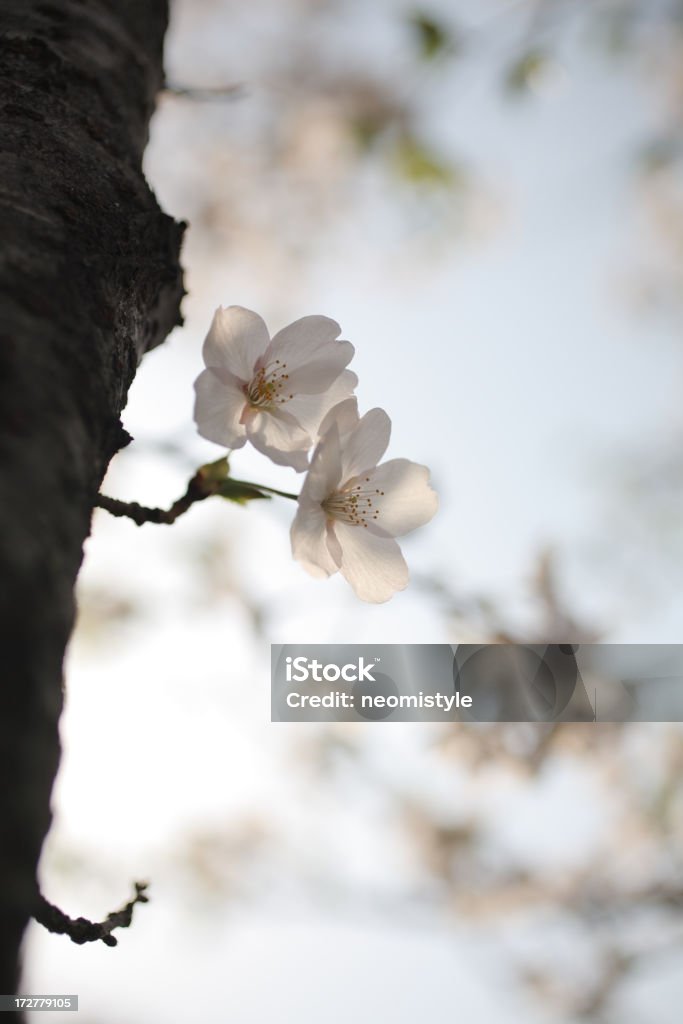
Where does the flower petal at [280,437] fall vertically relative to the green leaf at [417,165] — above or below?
below

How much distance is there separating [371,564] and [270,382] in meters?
0.23

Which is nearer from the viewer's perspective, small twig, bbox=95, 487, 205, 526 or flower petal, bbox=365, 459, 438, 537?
small twig, bbox=95, 487, 205, 526

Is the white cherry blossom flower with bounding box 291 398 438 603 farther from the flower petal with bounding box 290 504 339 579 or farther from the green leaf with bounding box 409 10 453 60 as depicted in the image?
the green leaf with bounding box 409 10 453 60

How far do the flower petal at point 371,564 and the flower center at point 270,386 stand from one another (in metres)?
0.16

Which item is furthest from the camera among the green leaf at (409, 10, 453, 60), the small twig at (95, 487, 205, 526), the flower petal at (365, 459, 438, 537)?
the green leaf at (409, 10, 453, 60)

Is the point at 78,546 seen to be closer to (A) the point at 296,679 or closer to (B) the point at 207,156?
(A) the point at 296,679

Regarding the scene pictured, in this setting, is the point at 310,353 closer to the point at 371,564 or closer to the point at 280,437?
the point at 280,437

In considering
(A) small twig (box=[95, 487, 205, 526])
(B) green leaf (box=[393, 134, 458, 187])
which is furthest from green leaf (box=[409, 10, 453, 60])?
(A) small twig (box=[95, 487, 205, 526])

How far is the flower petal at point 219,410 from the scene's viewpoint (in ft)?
2.46

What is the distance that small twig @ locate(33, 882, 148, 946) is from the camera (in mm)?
515

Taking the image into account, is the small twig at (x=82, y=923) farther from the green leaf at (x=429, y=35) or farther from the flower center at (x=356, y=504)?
the green leaf at (x=429, y=35)

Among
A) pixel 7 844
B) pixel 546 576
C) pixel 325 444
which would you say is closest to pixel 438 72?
pixel 546 576

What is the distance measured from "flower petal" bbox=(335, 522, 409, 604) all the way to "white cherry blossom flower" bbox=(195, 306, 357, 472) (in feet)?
0.39

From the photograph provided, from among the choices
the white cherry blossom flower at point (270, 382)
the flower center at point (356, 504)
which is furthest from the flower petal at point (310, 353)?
the flower center at point (356, 504)
